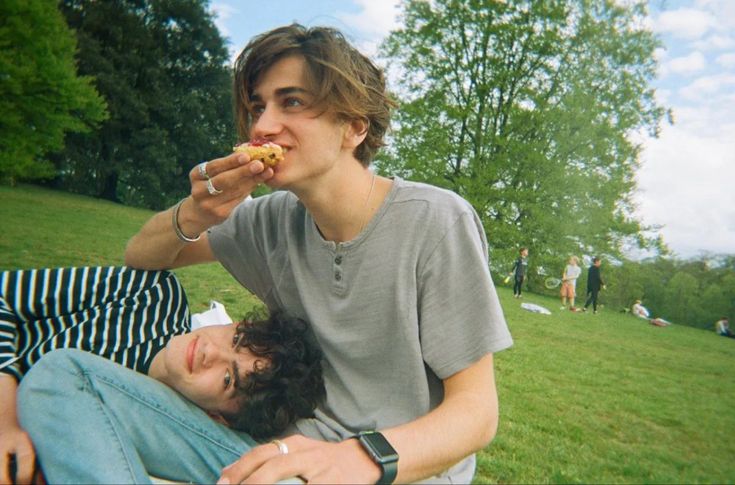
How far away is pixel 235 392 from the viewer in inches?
90.0

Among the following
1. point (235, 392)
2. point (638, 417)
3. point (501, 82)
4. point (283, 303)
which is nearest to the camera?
point (235, 392)

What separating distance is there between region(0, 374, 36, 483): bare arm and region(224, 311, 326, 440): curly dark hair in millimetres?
812

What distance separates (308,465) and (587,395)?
524 centimetres

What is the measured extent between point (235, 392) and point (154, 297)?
0.71 meters

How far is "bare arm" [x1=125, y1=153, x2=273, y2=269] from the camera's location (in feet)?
7.04

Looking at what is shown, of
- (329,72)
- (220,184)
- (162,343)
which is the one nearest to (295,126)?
(329,72)

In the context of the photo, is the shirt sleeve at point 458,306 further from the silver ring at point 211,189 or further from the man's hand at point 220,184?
the silver ring at point 211,189

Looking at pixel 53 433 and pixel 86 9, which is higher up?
pixel 86 9

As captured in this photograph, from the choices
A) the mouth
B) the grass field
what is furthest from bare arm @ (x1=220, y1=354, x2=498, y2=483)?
the grass field

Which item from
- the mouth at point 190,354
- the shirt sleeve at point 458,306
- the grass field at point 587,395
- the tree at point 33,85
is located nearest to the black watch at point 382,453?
the shirt sleeve at point 458,306

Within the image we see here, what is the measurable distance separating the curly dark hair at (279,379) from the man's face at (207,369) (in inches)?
1.8

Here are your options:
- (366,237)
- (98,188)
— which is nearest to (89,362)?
(366,237)

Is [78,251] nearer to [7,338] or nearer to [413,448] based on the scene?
[7,338]

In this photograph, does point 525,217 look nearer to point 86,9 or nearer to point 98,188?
point 98,188
